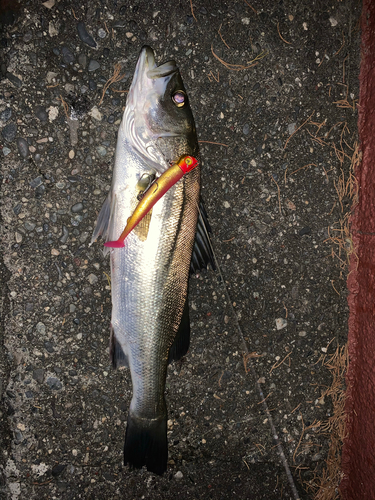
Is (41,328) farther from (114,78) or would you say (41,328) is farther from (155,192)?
(114,78)

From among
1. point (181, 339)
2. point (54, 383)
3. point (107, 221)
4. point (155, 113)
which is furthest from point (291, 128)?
point (54, 383)

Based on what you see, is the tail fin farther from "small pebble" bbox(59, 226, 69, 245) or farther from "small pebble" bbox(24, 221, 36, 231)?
"small pebble" bbox(24, 221, 36, 231)

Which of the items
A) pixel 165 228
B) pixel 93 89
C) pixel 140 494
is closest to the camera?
pixel 165 228

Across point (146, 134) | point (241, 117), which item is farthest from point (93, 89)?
point (241, 117)

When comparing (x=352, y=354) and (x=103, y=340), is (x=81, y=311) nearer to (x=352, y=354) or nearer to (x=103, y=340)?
(x=103, y=340)

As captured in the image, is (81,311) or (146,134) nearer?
(146,134)

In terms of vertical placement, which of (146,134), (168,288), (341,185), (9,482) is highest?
(146,134)

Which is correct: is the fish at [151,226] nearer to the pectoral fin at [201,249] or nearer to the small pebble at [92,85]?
the pectoral fin at [201,249]
